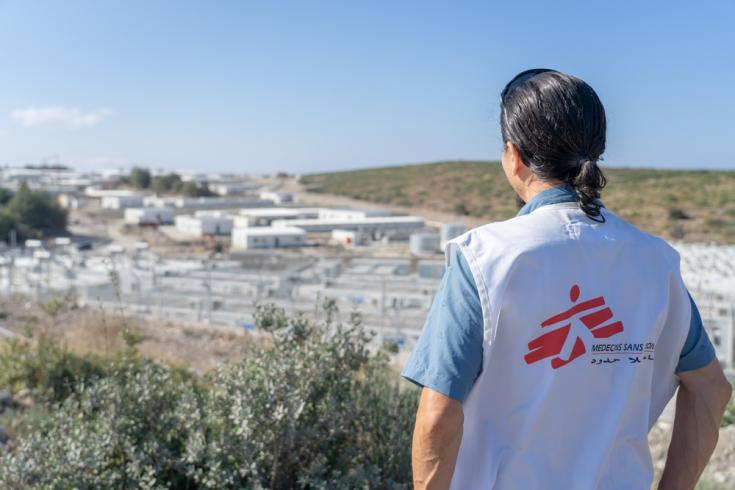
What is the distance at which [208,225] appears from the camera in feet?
135

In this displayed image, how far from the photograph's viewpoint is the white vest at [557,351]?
3.50 ft

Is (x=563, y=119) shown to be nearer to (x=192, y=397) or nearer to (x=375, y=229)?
(x=192, y=397)

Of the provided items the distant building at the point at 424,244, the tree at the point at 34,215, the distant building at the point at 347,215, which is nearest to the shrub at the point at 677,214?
the distant building at the point at 424,244

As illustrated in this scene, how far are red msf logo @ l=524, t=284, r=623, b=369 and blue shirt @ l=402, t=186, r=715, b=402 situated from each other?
94mm

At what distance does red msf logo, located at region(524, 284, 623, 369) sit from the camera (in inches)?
42.5

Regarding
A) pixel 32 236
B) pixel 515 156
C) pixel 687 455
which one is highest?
pixel 515 156

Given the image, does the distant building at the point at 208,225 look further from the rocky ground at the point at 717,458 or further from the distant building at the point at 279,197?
the rocky ground at the point at 717,458

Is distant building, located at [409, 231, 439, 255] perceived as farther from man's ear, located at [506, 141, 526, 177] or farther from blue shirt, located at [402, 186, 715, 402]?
blue shirt, located at [402, 186, 715, 402]

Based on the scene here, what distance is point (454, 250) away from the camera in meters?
1.10

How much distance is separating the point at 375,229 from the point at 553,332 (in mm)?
38749

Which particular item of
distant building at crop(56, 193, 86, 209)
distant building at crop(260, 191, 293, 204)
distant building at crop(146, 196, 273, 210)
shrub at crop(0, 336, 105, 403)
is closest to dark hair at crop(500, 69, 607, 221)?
shrub at crop(0, 336, 105, 403)

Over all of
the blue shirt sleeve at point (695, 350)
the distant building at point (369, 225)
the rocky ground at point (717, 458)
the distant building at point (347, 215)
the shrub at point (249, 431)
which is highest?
the blue shirt sleeve at point (695, 350)

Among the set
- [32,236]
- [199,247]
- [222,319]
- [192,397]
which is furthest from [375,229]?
[192,397]

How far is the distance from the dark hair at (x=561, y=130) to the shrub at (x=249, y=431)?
1276mm
